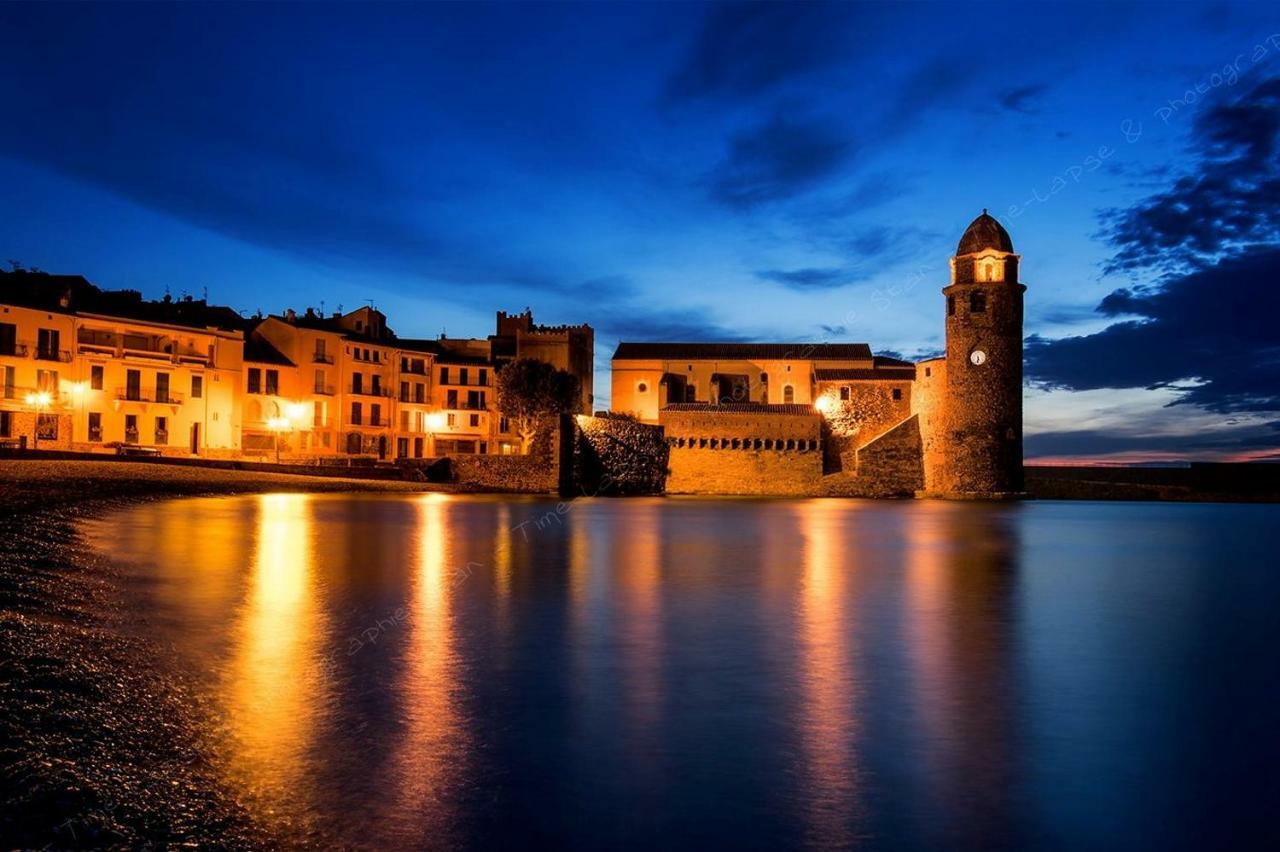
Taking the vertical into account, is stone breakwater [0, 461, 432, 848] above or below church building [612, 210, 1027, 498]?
below

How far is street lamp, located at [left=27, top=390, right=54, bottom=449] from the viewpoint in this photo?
3112 centimetres

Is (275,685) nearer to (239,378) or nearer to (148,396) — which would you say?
(148,396)

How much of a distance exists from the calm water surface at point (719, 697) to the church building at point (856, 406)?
89.0ft

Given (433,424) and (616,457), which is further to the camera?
(433,424)

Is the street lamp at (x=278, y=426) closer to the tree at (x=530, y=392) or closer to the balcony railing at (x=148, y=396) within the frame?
the balcony railing at (x=148, y=396)

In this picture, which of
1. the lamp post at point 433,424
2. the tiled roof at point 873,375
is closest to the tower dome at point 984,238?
the tiled roof at point 873,375

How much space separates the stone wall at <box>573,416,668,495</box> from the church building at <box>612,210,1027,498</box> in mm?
819

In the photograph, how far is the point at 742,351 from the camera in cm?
5322

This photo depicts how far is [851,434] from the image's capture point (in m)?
46.6

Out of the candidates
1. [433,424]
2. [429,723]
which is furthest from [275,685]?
[433,424]

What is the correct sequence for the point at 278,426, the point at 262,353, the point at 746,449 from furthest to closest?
the point at 746,449 < the point at 262,353 < the point at 278,426

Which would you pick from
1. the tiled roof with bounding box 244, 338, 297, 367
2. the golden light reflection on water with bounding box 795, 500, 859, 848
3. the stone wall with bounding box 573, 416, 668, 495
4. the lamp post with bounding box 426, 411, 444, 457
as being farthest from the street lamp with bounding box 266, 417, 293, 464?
the golden light reflection on water with bounding box 795, 500, 859, 848

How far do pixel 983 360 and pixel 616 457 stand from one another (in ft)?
54.2

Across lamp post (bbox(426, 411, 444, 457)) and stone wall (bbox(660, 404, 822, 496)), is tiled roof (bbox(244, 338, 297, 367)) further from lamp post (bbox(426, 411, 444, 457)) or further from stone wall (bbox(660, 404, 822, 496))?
stone wall (bbox(660, 404, 822, 496))
